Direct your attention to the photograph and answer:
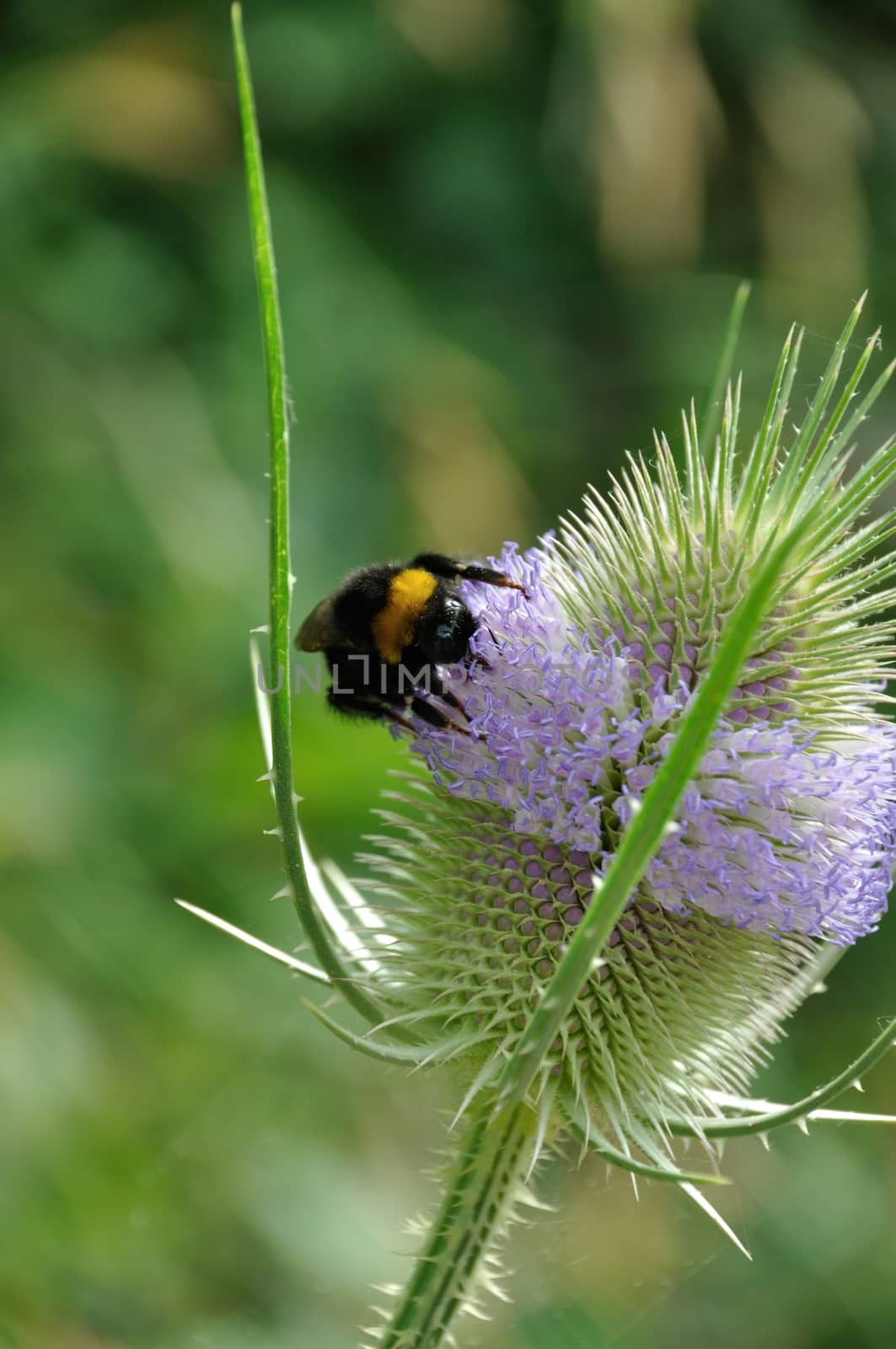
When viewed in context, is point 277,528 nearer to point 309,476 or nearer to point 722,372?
point 722,372

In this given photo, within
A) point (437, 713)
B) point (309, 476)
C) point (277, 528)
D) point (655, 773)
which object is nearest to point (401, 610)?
point (437, 713)

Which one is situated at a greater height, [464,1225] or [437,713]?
[437,713]

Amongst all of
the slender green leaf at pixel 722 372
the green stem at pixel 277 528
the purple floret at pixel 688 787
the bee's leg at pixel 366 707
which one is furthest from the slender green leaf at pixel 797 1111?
the slender green leaf at pixel 722 372

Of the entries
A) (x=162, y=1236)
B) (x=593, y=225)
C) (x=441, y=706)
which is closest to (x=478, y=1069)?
(x=441, y=706)

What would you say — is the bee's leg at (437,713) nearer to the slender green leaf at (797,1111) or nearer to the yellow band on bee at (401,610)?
the yellow band on bee at (401,610)

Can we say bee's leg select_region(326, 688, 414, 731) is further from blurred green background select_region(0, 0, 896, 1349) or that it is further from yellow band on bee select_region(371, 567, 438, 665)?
blurred green background select_region(0, 0, 896, 1349)

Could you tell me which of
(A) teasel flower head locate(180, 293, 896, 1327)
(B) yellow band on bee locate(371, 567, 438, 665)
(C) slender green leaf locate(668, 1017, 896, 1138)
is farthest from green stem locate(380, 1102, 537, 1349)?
(B) yellow band on bee locate(371, 567, 438, 665)
